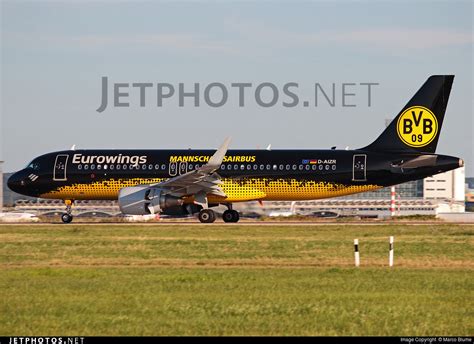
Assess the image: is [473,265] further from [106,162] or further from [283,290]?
[106,162]

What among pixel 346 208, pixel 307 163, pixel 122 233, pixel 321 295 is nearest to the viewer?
pixel 321 295

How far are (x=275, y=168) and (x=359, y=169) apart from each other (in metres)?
4.68

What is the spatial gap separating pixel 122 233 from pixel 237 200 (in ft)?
39.4

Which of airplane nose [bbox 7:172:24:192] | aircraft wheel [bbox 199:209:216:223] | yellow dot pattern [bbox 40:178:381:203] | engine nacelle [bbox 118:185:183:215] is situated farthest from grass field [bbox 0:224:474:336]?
airplane nose [bbox 7:172:24:192]

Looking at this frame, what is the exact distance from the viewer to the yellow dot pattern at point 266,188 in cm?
5372

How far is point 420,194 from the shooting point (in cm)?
18875

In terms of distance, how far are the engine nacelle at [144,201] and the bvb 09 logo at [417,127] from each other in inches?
521

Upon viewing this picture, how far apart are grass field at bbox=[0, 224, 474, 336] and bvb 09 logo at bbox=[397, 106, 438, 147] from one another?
557 inches

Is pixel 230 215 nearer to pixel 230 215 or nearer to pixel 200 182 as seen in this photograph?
pixel 230 215

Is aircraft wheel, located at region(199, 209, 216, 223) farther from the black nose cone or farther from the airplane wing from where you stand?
the black nose cone

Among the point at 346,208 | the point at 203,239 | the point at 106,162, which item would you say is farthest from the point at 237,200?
the point at 346,208

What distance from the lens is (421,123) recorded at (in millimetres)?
53844

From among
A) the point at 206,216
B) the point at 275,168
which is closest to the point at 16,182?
the point at 206,216

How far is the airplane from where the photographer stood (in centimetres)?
5275
